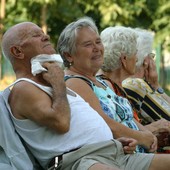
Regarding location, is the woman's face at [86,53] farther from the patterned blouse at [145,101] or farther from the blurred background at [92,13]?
the blurred background at [92,13]

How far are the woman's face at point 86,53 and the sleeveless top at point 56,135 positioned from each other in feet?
2.02

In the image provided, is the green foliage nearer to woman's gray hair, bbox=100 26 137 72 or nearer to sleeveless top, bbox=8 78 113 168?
woman's gray hair, bbox=100 26 137 72

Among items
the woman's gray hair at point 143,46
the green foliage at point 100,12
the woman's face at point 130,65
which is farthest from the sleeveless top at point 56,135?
the green foliage at point 100,12

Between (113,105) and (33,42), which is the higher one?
(33,42)

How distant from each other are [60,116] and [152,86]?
6.66ft

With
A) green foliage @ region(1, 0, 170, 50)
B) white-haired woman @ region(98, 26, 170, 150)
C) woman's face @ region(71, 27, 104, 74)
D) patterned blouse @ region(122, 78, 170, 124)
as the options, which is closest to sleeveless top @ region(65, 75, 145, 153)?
woman's face @ region(71, 27, 104, 74)

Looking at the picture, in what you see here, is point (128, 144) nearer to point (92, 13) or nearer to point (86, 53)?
point (86, 53)

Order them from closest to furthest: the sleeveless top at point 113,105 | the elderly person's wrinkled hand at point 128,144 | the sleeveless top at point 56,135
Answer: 1. the sleeveless top at point 56,135
2. the elderly person's wrinkled hand at point 128,144
3. the sleeveless top at point 113,105

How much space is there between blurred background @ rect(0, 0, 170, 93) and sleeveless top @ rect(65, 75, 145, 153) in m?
10.4

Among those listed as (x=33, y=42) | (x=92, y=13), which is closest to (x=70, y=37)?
(x=33, y=42)

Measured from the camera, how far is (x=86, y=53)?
4.01 metres

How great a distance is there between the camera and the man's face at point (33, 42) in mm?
3501

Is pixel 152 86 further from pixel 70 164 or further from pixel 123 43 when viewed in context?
pixel 70 164

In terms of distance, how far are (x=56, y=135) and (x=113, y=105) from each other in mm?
781
